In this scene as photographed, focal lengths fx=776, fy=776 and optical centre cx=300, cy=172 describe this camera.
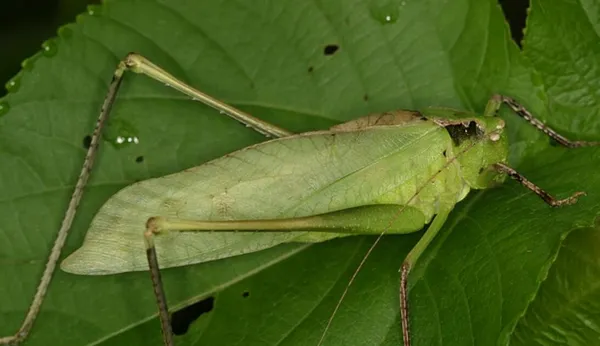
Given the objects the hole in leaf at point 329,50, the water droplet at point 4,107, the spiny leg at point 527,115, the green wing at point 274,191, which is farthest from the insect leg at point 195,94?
the spiny leg at point 527,115

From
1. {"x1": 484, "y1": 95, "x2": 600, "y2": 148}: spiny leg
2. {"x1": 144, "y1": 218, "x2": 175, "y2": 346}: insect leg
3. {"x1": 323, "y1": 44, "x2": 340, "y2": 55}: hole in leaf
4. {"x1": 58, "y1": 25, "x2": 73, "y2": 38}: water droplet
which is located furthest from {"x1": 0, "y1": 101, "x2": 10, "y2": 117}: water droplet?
{"x1": 484, "y1": 95, "x2": 600, "y2": 148}: spiny leg

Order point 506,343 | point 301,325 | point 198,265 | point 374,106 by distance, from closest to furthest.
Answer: point 506,343, point 301,325, point 198,265, point 374,106

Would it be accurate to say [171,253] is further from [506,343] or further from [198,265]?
[506,343]

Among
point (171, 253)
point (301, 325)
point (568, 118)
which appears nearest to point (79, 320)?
point (171, 253)

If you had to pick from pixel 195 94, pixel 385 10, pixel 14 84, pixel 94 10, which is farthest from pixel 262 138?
pixel 14 84

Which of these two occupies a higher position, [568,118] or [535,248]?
[568,118]

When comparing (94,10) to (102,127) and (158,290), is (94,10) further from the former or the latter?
(158,290)
